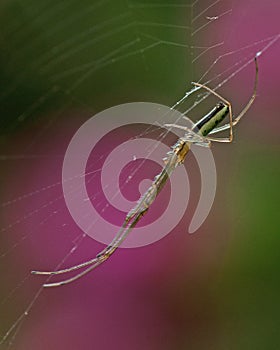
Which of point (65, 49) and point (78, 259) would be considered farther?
point (65, 49)

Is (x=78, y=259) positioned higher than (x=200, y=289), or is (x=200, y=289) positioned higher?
(x=78, y=259)

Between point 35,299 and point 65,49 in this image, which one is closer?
point 35,299

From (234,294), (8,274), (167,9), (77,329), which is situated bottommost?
(234,294)

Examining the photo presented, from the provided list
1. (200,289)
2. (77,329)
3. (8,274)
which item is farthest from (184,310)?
(8,274)

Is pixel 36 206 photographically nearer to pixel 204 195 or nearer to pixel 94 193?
pixel 94 193

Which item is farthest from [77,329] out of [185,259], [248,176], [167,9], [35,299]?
[167,9]

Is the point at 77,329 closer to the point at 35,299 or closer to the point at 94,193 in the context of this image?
the point at 35,299
